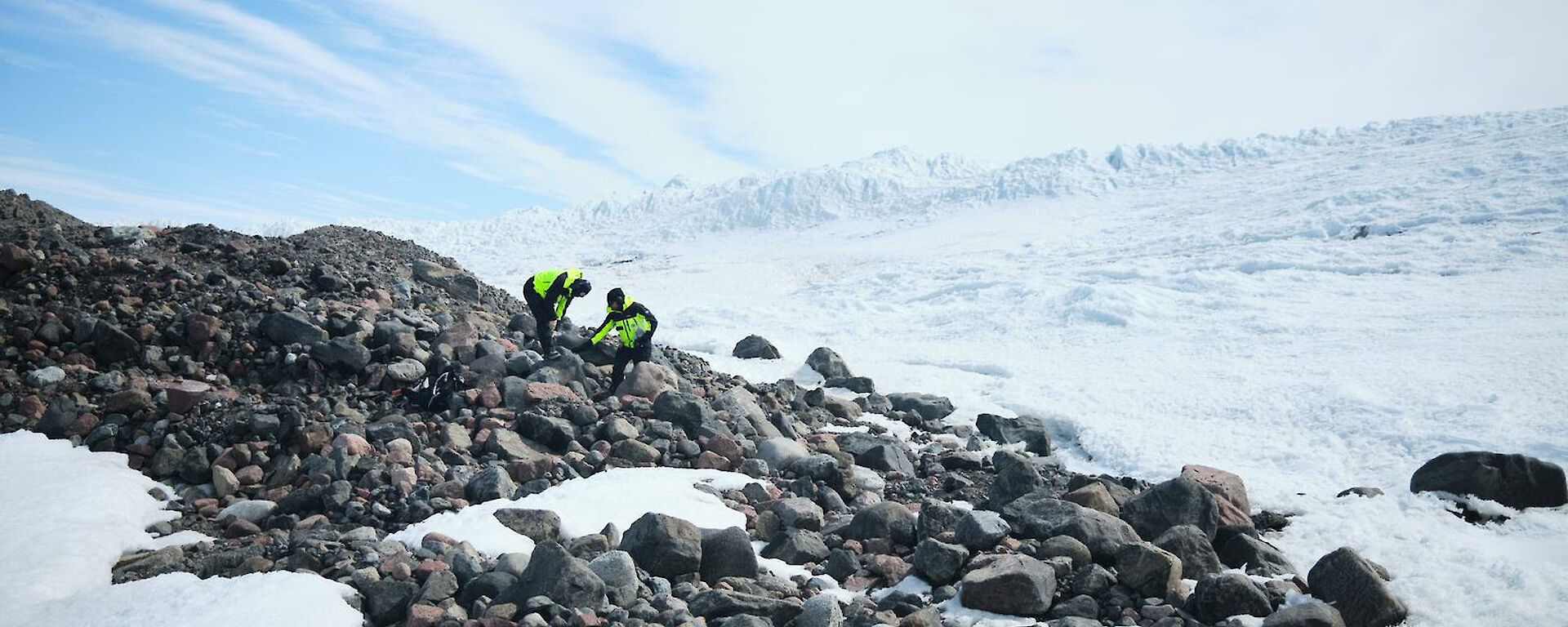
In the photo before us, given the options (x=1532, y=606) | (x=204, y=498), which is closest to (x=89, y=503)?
(x=204, y=498)

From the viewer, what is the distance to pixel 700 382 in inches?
477

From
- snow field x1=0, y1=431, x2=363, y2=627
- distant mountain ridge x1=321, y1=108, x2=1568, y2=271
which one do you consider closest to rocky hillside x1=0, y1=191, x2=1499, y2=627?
snow field x1=0, y1=431, x2=363, y2=627

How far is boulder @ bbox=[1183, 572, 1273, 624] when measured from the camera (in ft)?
18.2

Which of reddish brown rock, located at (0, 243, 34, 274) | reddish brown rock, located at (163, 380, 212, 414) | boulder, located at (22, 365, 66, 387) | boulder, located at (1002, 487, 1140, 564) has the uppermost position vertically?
reddish brown rock, located at (0, 243, 34, 274)

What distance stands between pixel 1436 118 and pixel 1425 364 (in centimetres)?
4596

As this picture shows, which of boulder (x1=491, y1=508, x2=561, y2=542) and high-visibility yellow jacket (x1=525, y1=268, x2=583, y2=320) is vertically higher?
high-visibility yellow jacket (x1=525, y1=268, x2=583, y2=320)

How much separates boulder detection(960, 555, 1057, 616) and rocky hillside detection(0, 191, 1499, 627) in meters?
0.02

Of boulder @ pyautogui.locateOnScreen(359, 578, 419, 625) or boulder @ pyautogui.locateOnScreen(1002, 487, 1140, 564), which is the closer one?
boulder @ pyautogui.locateOnScreen(359, 578, 419, 625)

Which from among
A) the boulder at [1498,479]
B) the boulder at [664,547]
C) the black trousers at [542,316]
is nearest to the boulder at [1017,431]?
the boulder at [1498,479]

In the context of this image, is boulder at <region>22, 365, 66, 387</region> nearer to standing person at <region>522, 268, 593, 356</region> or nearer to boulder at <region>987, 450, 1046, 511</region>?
standing person at <region>522, 268, 593, 356</region>

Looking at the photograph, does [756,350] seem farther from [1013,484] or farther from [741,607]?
[741,607]

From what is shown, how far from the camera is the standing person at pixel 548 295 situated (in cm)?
Answer: 1123

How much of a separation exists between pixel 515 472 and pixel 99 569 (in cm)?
293

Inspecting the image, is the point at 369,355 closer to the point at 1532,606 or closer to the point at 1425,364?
the point at 1532,606
